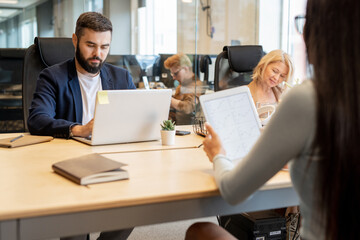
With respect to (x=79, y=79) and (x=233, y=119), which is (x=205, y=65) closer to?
(x=79, y=79)

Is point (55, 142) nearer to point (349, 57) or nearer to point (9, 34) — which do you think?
point (349, 57)

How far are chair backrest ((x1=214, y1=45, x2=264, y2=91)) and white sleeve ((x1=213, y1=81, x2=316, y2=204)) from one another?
1.74 m

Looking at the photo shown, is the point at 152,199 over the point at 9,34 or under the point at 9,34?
under

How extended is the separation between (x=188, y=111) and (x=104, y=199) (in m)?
2.83

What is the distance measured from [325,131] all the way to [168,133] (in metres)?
1.02

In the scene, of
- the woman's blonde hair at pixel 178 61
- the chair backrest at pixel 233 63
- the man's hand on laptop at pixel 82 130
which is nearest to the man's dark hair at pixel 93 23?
the man's hand on laptop at pixel 82 130

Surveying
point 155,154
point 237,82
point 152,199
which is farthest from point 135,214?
point 237,82

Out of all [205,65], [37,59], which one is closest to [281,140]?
[37,59]

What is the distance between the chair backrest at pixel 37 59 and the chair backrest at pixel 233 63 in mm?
922

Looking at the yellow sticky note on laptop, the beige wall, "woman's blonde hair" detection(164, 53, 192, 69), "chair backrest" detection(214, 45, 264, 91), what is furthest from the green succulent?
the beige wall

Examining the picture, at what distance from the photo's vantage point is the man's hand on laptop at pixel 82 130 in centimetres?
182

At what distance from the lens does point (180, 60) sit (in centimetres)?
397

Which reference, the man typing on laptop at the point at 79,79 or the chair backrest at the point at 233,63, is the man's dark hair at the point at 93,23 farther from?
the chair backrest at the point at 233,63

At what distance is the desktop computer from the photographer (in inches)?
76.1
